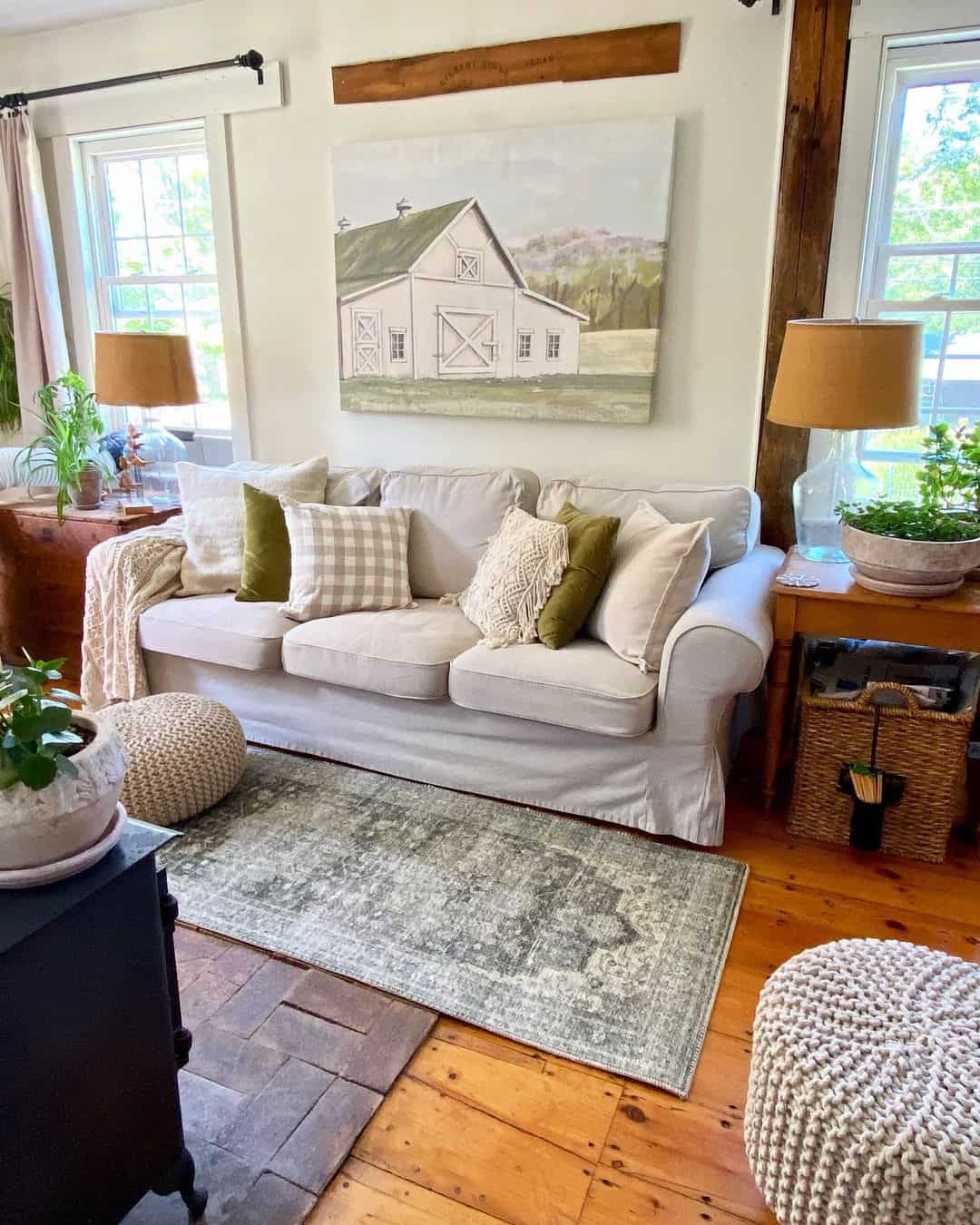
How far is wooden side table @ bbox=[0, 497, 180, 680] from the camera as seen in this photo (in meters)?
3.43

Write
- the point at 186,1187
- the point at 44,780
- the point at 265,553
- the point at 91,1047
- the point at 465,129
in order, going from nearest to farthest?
the point at 44,780
the point at 91,1047
the point at 186,1187
the point at 265,553
the point at 465,129

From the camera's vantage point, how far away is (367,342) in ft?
11.4

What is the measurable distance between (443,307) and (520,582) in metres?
1.28

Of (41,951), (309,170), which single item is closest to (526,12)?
(309,170)

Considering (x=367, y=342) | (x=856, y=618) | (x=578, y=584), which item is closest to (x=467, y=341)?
(x=367, y=342)

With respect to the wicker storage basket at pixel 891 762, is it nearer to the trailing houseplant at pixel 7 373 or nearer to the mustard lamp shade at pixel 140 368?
the mustard lamp shade at pixel 140 368

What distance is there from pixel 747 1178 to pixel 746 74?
2.95 m

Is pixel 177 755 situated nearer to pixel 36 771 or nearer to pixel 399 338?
pixel 36 771

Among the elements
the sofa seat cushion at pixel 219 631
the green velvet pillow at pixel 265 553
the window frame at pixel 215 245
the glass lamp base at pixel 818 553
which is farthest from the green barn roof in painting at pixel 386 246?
the glass lamp base at pixel 818 553

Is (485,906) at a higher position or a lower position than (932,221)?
lower

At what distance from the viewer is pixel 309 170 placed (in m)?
3.44

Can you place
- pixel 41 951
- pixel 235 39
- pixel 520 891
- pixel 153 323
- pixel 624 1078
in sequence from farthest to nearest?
pixel 153 323 → pixel 235 39 → pixel 520 891 → pixel 624 1078 → pixel 41 951

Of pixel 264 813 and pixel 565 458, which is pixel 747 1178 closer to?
pixel 264 813

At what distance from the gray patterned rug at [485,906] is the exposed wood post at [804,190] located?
1390mm
